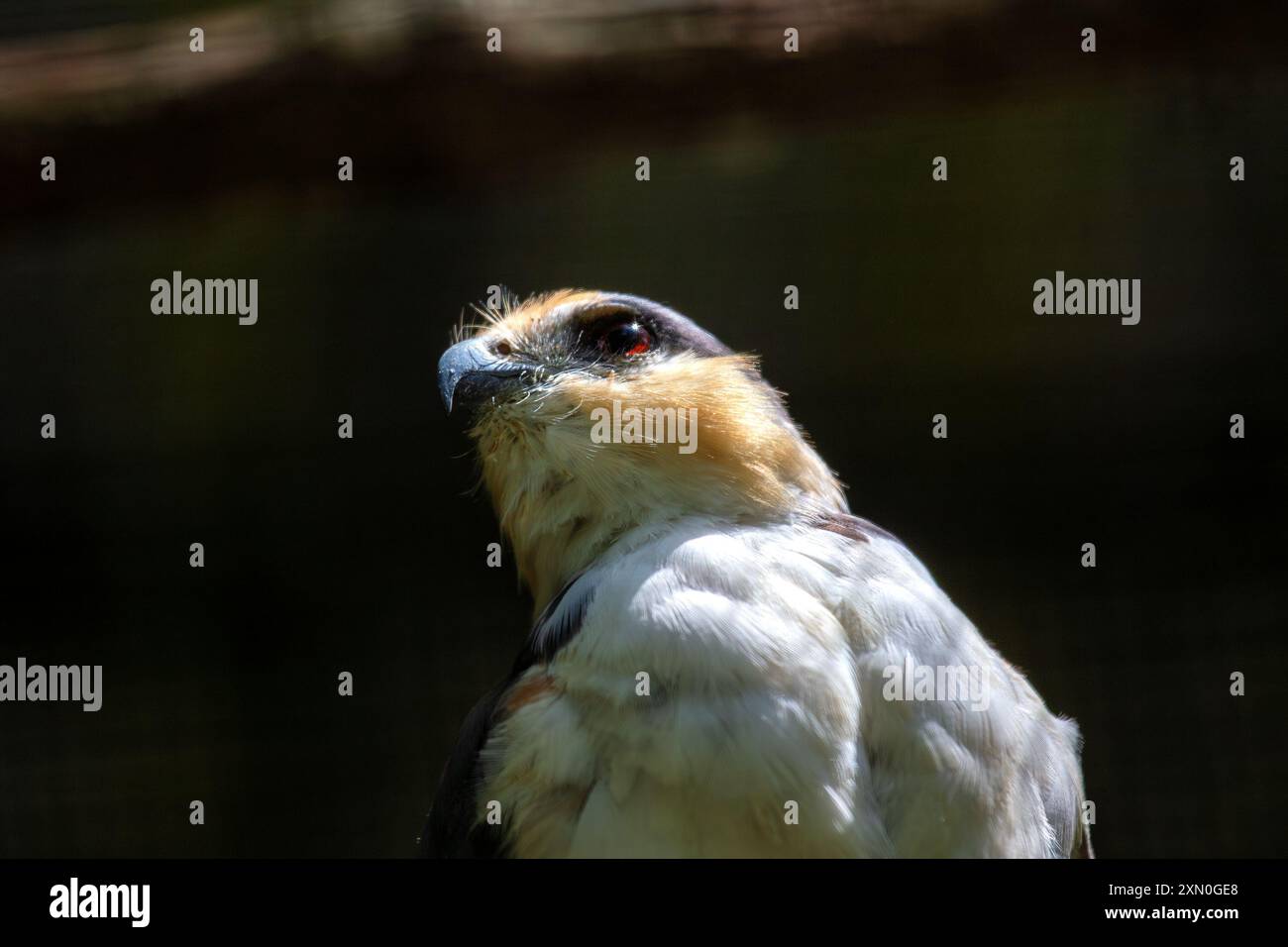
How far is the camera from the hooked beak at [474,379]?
7.80 feet

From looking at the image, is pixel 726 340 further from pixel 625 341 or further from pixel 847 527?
pixel 847 527

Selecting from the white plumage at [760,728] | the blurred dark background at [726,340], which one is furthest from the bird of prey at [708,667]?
the blurred dark background at [726,340]

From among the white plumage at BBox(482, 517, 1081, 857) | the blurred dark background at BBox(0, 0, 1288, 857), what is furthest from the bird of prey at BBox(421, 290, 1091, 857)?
the blurred dark background at BBox(0, 0, 1288, 857)

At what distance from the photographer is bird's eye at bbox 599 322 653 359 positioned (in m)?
2.39

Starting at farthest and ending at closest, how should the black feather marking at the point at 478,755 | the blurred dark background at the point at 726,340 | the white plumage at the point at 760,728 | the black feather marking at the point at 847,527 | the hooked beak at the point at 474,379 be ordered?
the blurred dark background at the point at 726,340
the hooked beak at the point at 474,379
the black feather marking at the point at 847,527
the black feather marking at the point at 478,755
the white plumage at the point at 760,728

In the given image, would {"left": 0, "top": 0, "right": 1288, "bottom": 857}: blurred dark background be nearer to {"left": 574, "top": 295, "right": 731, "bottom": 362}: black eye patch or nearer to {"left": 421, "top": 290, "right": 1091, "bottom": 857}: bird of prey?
{"left": 574, "top": 295, "right": 731, "bottom": 362}: black eye patch

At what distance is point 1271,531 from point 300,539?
284 cm

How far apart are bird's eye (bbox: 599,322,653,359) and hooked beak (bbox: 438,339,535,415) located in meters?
0.15

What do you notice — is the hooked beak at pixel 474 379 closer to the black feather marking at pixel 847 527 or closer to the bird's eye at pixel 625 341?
the bird's eye at pixel 625 341

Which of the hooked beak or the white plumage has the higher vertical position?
the hooked beak

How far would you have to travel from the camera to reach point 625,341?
7.86 feet

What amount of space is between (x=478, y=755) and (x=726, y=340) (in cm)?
181

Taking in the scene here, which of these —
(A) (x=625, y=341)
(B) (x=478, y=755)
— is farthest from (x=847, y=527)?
(B) (x=478, y=755)

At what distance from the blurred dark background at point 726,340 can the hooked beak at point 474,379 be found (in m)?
0.70
